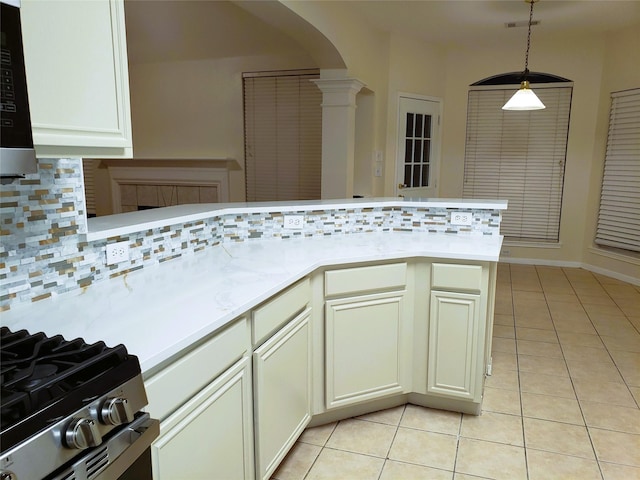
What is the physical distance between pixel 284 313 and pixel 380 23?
4.06 metres

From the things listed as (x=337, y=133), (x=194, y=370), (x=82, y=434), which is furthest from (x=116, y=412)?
(x=337, y=133)

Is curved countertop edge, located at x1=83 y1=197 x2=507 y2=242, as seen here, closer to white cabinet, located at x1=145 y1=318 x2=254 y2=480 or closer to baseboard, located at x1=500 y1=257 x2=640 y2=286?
white cabinet, located at x1=145 y1=318 x2=254 y2=480

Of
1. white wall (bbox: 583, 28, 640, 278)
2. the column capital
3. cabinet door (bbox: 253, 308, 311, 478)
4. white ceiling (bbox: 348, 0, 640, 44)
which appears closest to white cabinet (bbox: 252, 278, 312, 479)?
cabinet door (bbox: 253, 308, 311, 478)

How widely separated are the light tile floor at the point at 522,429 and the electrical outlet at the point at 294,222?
108 cm

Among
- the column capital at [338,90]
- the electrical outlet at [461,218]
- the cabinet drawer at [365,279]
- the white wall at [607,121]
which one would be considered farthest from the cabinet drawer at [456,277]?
the white wall at [607,121]

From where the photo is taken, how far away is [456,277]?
241cm

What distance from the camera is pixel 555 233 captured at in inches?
241

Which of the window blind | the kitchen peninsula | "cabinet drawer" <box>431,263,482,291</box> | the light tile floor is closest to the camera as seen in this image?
the kitchen peninsula

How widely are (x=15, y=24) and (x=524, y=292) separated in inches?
190

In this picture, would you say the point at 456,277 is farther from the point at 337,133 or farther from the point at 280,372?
the point at 337,133

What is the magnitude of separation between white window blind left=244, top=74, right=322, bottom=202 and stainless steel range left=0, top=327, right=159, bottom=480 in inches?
177

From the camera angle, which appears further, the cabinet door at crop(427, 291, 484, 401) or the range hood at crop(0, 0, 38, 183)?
the cabinet door at crop(427, 291, 484, 401)

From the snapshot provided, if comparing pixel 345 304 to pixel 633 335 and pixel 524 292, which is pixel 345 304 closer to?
pixel 633 335

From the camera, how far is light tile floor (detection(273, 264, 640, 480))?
83.7 inches
